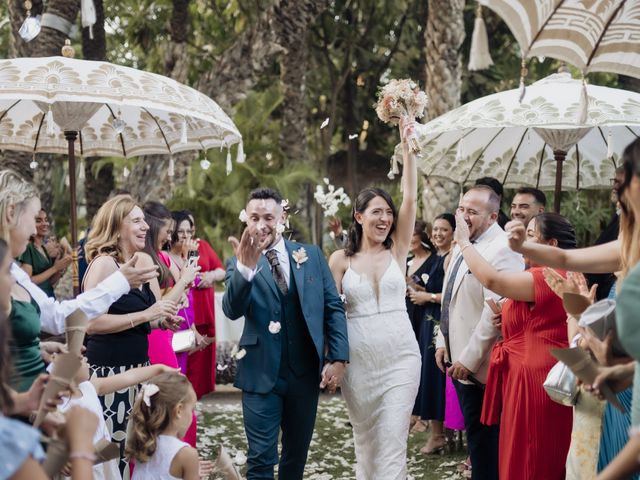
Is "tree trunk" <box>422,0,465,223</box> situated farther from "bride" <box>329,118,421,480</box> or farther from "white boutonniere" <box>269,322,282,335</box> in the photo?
"white boutonniere" <box>269,322,282,335</box>

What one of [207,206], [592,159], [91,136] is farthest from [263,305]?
[207,206]

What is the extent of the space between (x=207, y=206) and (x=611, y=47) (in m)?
12.5

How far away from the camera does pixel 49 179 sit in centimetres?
1239

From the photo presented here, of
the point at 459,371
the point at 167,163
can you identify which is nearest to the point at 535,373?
the point at 459,371

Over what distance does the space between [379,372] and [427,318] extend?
9.04 feet

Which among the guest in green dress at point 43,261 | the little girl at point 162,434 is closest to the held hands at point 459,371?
the little girl at point 162,434

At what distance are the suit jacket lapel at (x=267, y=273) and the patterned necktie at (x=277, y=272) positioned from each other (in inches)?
1.0

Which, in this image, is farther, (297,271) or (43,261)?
(43,261)

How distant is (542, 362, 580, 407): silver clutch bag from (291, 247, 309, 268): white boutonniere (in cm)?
189

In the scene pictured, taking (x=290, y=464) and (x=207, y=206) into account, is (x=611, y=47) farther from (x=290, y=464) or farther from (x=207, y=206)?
(x=207, y=206)

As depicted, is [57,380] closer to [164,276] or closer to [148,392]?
[148,392]

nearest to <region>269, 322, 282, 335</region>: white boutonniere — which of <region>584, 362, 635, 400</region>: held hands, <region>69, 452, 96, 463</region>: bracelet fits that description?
<region>584, 362, 635, 400</region>: held hands

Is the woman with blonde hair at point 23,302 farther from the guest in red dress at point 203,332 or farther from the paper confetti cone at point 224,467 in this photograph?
the guest in red dress at point 203,332

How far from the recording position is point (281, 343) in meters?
5.76
